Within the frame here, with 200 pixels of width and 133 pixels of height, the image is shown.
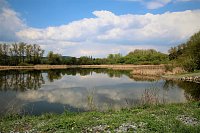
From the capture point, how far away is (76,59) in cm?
9781

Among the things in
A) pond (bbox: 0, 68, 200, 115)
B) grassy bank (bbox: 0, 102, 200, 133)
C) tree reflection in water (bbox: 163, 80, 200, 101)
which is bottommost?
pond (bbox: 0, 68, 200, 115)

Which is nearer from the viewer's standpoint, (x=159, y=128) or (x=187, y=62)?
(x=159, y=128)

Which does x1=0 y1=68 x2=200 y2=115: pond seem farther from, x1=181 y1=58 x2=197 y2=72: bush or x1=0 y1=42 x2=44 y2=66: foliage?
x1=0 y1=42 x2=44 y2=66: foliage

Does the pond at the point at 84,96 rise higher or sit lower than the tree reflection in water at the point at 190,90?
lower

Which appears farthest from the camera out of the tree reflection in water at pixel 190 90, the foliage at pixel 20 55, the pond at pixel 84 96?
the foliage at pixel 20 55

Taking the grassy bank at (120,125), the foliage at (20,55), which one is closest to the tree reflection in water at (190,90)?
the grassy bank at (120,125)

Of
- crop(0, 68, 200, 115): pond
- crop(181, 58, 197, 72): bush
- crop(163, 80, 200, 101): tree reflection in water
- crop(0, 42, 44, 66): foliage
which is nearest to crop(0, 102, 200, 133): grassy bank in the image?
crop(0, 68, 200, 115): pond

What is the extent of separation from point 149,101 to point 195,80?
847 inches

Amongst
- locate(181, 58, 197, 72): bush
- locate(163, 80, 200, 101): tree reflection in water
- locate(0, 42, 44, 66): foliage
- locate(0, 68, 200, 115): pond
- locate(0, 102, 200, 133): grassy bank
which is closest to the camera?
locate(0, 102, 200, 133): grassy bank

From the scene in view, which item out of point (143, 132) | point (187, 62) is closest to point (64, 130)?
point (143, 132)

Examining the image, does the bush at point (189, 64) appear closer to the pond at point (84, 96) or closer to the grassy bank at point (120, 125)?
the pond at point (84, 96)

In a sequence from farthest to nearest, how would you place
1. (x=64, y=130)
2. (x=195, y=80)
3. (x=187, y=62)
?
(x=187, y=62) < (x=195, y=80) < (x=64, y=130)

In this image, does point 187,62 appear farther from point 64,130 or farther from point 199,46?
point 64,130

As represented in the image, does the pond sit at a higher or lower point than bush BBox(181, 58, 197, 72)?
lower
